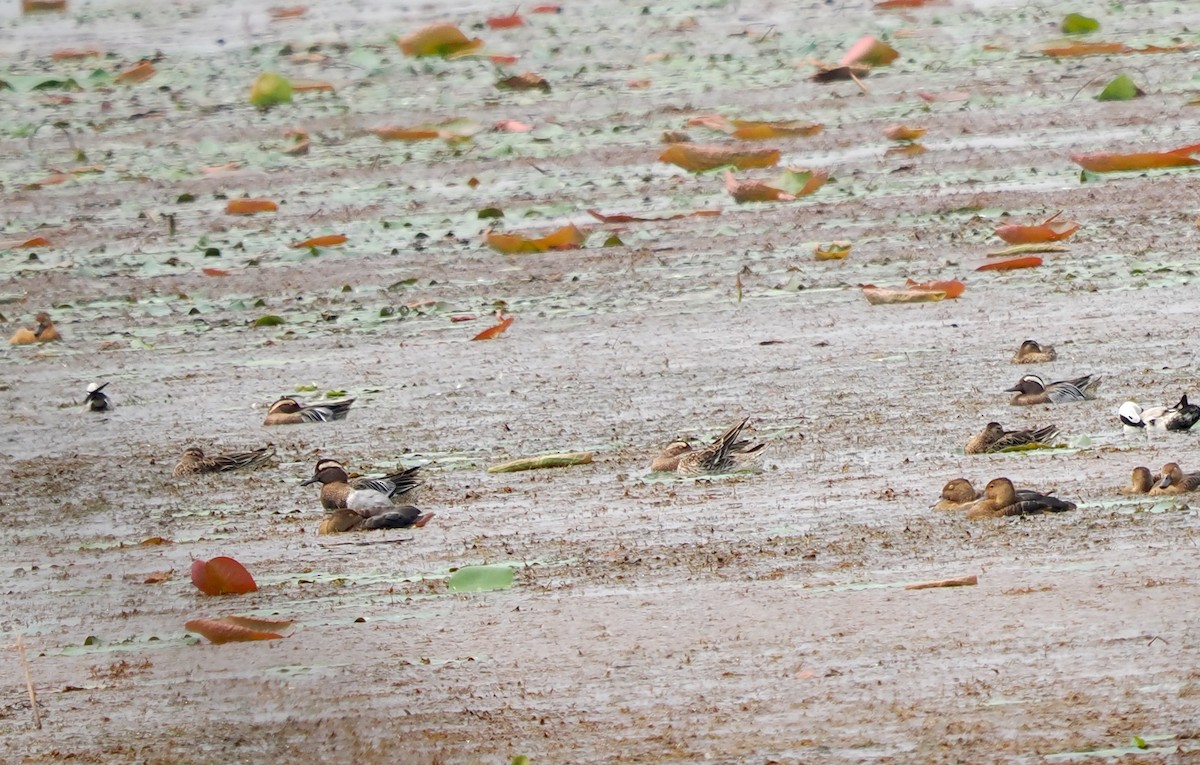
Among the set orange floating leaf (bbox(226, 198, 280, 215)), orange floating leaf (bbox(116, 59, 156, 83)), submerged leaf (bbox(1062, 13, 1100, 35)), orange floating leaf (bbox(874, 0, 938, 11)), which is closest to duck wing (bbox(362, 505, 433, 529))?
orange floating leaf (bbox(226, 198, 280, 215))

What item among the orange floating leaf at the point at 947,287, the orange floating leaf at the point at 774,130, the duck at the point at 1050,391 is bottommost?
the orange floating leaf at the point at 774,130

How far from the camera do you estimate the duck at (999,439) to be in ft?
17.4

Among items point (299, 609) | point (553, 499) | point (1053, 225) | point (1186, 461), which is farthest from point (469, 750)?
point (1053, 225)

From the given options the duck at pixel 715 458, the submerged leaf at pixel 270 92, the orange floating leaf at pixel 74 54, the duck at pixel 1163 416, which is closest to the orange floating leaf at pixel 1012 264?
the duck at pixel 1163 416

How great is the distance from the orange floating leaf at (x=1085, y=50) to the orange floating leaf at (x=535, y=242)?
11.8ft

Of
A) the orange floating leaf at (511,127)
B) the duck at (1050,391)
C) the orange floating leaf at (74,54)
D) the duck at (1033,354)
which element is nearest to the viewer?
the duck at (1050,391)

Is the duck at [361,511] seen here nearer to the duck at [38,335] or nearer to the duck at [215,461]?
the duck at [215,461]

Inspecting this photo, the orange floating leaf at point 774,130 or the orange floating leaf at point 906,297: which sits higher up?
the orange floating leaf at point 906,297

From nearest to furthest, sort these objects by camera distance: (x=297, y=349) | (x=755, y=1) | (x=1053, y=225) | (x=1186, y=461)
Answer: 1. (x=1186, y=461)
2. (x=297, y=349)
3. (x=1053, y=225)
4. (x=755, y=1)

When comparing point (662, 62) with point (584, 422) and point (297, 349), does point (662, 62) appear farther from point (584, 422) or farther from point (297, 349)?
point (584, 422)

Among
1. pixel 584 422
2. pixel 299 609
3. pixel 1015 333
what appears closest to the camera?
pixel 299 609

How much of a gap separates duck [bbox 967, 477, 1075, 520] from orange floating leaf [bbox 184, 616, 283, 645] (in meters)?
1.75

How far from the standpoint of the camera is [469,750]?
361cm

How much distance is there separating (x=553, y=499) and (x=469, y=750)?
5.65 ft
